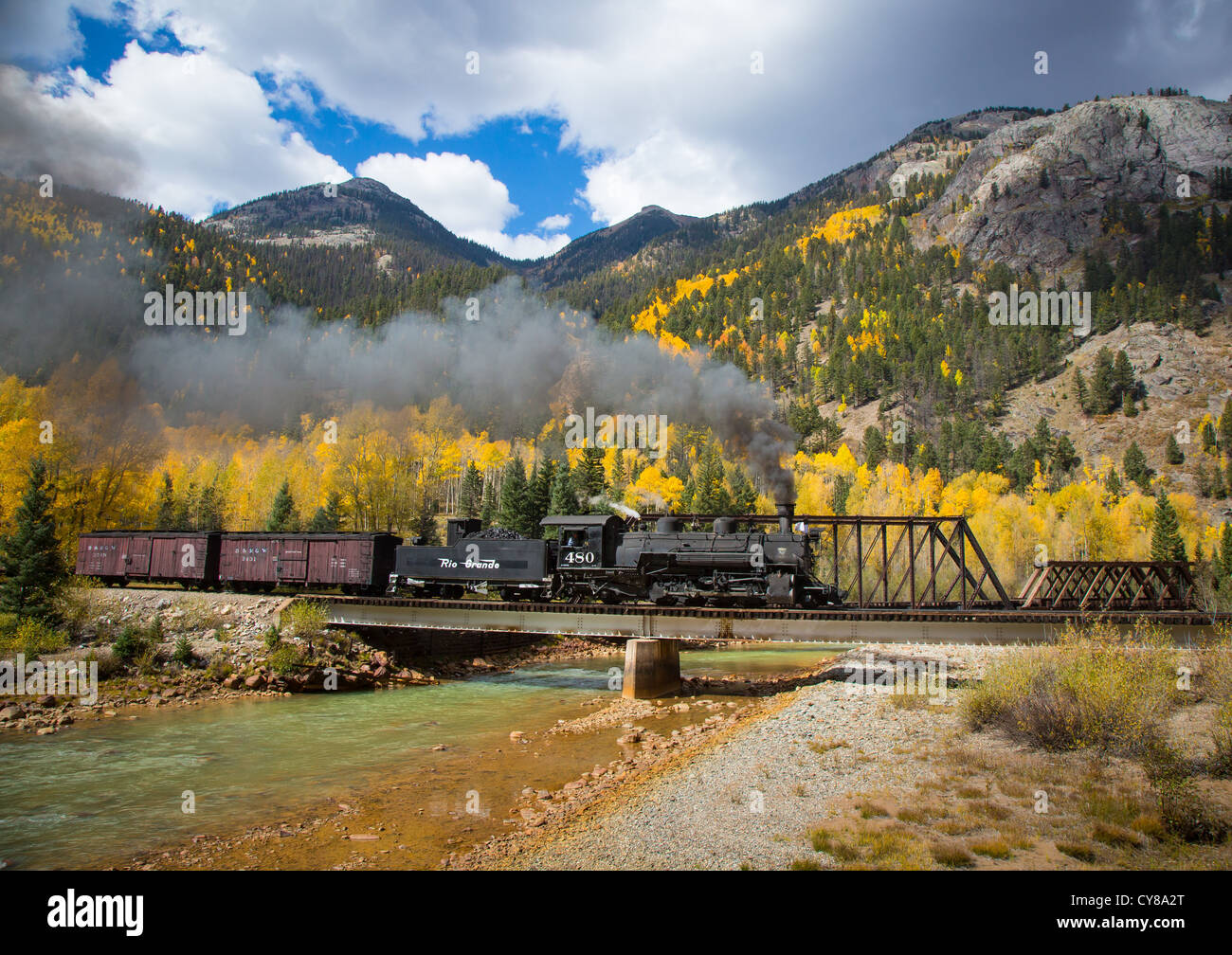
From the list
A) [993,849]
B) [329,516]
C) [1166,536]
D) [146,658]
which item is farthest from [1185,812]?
[1166,536]

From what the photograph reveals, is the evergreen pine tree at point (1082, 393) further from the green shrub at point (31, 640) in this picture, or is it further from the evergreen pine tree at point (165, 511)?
the green shrub at point (31, 640)

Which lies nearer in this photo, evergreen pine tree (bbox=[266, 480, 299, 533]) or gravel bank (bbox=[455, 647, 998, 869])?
gravel bank (bbox=[455, 647, 998, 869])

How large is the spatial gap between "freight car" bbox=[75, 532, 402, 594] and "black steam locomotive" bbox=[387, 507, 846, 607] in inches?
84.2

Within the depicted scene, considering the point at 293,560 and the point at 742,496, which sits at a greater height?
the point at 742,496

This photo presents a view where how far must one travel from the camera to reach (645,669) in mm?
24562

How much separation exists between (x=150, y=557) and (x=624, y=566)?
2912 cm

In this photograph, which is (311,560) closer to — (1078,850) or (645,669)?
(645,669)

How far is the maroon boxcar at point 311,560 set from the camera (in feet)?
108

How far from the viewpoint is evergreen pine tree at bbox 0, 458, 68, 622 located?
26750mm

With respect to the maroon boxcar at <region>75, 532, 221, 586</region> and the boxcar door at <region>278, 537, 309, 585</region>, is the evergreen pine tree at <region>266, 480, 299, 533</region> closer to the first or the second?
the maroon boxcar at <region>75, 532, 221, 586</region>

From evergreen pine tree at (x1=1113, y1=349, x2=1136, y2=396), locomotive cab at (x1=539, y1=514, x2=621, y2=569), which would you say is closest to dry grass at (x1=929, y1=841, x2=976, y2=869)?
locomotive cab at (x1=539, y1=514, x2=621, y2=569)

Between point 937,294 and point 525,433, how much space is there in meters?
114

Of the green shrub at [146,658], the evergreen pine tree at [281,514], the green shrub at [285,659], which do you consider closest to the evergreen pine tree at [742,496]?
the evergreen pine tree at [281,514]

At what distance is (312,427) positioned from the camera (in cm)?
12838
